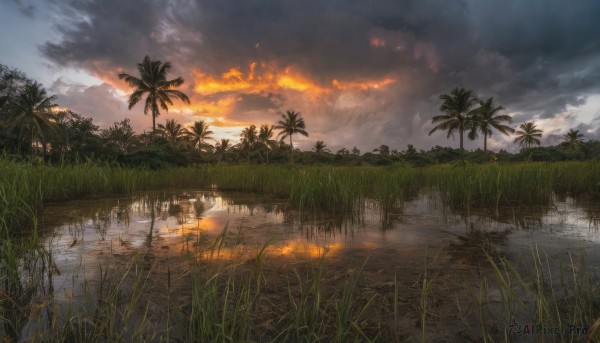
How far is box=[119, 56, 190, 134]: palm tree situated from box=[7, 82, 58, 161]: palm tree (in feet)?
22.3

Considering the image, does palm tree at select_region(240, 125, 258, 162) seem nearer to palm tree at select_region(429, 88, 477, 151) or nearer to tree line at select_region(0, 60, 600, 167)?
tree line at select_region(0, 60, 600, 167)

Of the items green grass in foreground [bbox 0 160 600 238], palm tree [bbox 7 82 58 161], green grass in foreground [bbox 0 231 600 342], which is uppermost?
palm tree [bbox 7 82 58 161]

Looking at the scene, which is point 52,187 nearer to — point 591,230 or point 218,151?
point 591,230

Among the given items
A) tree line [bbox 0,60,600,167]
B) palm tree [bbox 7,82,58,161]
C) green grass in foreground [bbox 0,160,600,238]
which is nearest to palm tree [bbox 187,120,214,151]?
tree line [bbox 0,60,600,167]

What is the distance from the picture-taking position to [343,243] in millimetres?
3799

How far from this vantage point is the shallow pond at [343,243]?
244 cm

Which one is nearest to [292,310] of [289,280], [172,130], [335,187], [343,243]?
[289,280]

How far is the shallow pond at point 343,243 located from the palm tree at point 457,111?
2994 centimetres

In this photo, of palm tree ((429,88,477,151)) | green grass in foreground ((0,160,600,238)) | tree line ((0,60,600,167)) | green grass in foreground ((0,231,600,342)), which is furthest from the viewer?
palm tree ((429,88,477,151))

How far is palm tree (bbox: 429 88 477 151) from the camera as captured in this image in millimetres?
32938

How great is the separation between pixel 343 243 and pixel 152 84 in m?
32.4

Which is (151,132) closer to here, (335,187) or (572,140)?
(335,187)

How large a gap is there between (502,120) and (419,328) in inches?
1614

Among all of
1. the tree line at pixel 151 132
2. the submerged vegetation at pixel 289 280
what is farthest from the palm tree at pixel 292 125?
the submerged vegetation at pixel 289 280
